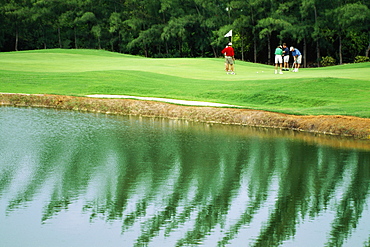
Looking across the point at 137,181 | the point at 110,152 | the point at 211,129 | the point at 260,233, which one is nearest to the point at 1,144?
the point at 110,152

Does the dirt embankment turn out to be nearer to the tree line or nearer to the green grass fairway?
the green grass fairway

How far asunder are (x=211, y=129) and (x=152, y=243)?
10836 millimetres

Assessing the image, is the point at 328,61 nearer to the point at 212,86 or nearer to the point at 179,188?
the point at 212,86

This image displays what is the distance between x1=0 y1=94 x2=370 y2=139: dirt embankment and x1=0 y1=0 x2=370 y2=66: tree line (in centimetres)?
3251

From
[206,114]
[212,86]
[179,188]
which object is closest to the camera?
[179,188]

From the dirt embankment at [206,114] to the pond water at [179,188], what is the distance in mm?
802

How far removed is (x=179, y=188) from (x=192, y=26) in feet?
177

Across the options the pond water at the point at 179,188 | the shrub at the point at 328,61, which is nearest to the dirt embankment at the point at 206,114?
the pond water at the point at 179,188

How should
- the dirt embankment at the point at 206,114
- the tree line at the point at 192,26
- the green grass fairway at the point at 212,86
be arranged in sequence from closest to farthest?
the dirt embankment at the point at 206,114
the green grass fairway at the point at 212,86
the tree line at the point at 192,26

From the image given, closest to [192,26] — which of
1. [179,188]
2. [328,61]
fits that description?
[328,61]

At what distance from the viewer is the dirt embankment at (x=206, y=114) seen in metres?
17.5

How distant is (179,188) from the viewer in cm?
1078

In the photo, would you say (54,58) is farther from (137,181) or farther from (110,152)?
(137,181)

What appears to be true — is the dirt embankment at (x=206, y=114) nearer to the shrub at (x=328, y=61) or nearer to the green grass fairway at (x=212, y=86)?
the green grass fairway at (x=212, y=86)
